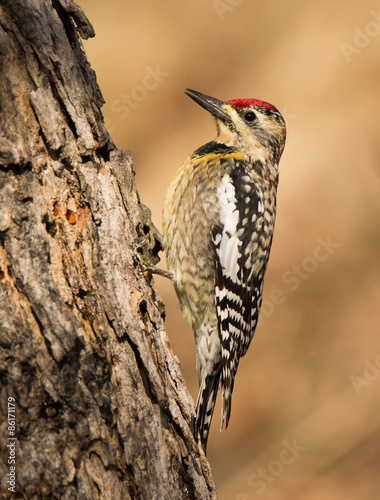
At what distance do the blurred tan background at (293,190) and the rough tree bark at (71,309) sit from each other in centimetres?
369

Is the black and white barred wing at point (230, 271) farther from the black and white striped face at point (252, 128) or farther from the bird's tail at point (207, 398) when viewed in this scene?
the black and white striped face at point (252, 128)

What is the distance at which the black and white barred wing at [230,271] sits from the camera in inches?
134

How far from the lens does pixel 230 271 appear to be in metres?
3.44

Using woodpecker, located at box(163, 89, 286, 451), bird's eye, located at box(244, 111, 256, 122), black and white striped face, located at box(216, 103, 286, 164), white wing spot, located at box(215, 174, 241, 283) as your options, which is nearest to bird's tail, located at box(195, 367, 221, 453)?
woodpecker, located at box(163, 89, 286, 451)

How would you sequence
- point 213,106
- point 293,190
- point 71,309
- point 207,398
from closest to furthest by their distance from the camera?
point 71,309 → point 207,398 → point 213,106 → point 293,190

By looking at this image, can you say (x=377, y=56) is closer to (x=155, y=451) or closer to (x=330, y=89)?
(x=330, y=89)

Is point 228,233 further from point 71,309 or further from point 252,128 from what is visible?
point 71,309

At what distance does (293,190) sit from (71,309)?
4328 millimetres

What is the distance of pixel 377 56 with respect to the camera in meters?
5.58

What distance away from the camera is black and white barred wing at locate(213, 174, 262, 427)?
3.40 meters

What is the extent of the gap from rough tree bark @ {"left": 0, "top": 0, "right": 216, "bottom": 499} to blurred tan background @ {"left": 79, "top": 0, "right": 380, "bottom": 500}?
3.69 meters

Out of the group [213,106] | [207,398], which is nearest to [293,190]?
[213,106]

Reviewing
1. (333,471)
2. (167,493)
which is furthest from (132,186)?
(333,471)

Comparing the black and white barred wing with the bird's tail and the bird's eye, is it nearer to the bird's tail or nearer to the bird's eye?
the bird's tail
